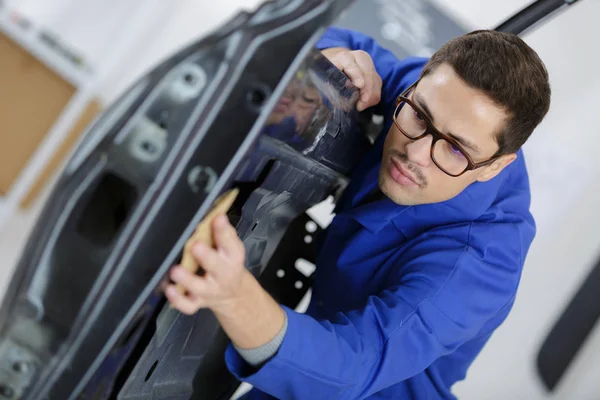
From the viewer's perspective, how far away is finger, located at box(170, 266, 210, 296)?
1.79 ft

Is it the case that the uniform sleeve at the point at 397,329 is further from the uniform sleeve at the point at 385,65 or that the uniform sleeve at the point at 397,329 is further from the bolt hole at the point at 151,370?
the uniform sleeve at the point at 385,65

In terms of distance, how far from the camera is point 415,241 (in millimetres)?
997

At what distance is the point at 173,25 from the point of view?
254 centimetres

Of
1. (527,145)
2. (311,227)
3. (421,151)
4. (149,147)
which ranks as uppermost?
(527,145)

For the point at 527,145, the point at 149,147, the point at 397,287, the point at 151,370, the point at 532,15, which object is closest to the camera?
the point at 149,147

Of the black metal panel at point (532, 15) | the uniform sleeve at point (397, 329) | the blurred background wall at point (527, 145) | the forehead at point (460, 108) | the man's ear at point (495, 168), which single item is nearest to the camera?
the uniform sleeve at point (397, 329)

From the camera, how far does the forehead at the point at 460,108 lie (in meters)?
0.89

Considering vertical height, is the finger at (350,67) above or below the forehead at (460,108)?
below

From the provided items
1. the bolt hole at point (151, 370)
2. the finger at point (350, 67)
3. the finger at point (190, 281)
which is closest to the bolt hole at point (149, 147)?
the finger at point (190, 281)

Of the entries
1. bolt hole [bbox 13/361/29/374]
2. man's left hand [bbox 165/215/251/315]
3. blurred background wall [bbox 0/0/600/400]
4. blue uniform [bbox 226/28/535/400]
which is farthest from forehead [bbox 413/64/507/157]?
blurred background wall [bbox 0/0/600/400]

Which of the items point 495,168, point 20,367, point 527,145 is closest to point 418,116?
point 495,168

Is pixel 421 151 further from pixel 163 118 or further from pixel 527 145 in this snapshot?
pixel 527 145

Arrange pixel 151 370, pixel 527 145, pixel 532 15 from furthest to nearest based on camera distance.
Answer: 1. pixel 527 145
2. pixel 532 15
3. pixel 151 370

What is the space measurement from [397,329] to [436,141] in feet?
0.98
